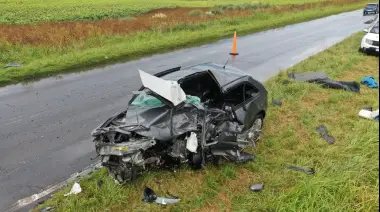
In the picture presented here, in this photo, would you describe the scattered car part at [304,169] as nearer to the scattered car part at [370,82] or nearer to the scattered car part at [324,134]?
the scattered car part at [324,134]

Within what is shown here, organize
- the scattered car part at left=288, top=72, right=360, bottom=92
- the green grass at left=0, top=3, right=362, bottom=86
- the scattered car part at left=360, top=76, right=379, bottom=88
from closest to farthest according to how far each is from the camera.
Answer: the scattered car part at left=288, top=72, right=360, bottom=92, the scattered car part at left=360, top=76, right=379, bottom=88, the green grass at left=0, top=3, right=362, bottom=86

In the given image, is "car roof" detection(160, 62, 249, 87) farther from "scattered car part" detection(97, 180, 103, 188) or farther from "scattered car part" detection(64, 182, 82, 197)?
"scattered car part" detection(64, 182, 82, 197)

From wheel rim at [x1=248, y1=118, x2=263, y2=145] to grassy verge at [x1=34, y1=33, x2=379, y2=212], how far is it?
197 millimetres

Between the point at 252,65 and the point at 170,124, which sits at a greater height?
the point at 170,124

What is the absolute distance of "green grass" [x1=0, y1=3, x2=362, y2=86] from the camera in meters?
12.0

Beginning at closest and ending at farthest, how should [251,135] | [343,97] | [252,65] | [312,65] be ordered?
[251,135], [343,97], [312,65], [252,65]

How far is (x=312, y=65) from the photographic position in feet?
41.3

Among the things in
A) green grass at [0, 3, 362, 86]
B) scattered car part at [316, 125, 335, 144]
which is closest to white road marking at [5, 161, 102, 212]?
scattered car part at [316, 125, 335, 144]

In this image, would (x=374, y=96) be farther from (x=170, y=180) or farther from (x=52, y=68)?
(x=52, y=68)

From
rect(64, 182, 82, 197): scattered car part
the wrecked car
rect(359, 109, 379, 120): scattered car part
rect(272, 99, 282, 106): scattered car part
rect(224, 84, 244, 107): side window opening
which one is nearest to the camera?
the wrecked car

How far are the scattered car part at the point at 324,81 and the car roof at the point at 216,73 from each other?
4.89 metres

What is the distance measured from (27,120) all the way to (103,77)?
4.06m

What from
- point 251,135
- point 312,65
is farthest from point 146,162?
point 312,65

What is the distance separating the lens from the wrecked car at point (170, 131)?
4.70 meters
